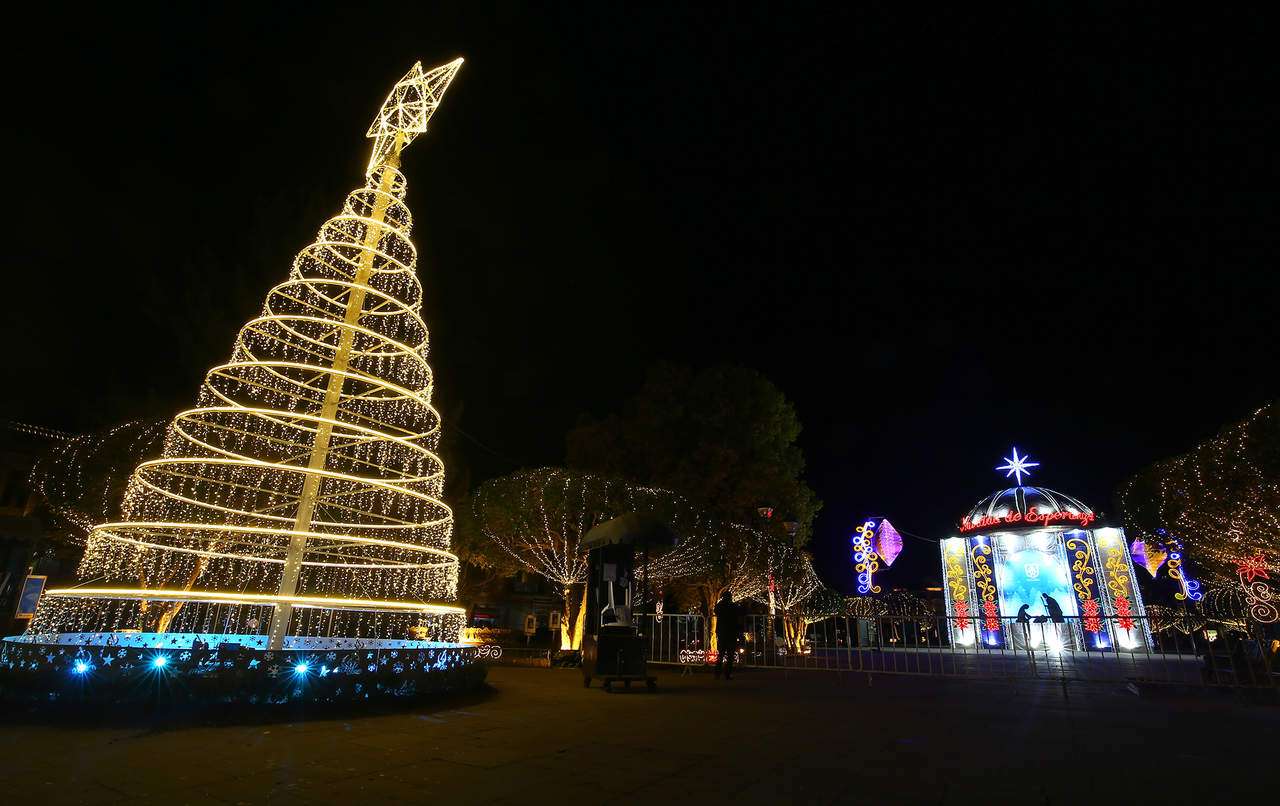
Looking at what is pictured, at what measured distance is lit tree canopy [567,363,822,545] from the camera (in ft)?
67.4

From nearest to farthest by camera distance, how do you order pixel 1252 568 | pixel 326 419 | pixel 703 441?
pixel 326 419
pixel 1252 568
pixel 703 441

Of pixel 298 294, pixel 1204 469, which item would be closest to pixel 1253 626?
pixel 1204 469

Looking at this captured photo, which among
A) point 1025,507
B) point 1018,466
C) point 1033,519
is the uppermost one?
point 1018,466

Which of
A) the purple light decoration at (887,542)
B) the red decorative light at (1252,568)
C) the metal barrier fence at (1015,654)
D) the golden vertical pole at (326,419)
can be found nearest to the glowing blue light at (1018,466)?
the purple light decoration at (887,542)

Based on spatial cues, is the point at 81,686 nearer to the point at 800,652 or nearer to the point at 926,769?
the point at 926,769

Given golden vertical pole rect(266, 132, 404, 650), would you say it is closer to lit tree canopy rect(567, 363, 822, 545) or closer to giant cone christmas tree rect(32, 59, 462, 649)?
giant cone christmas tree rect(32, 59, 462, 649)

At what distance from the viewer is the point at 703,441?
20609 mm

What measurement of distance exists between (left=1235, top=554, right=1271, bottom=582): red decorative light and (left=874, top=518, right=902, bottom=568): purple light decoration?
14.1m

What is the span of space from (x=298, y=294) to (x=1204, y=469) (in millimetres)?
21936

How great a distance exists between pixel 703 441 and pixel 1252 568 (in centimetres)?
1741

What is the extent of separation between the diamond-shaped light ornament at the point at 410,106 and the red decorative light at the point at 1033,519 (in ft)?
95.6

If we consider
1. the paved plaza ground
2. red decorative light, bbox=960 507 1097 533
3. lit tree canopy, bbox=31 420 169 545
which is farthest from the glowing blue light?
lit tree canopy, bbox=31 420 169 545

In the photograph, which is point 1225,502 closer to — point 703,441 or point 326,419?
point 703,441

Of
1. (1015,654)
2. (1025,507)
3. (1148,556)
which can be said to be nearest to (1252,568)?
(1025,507)
